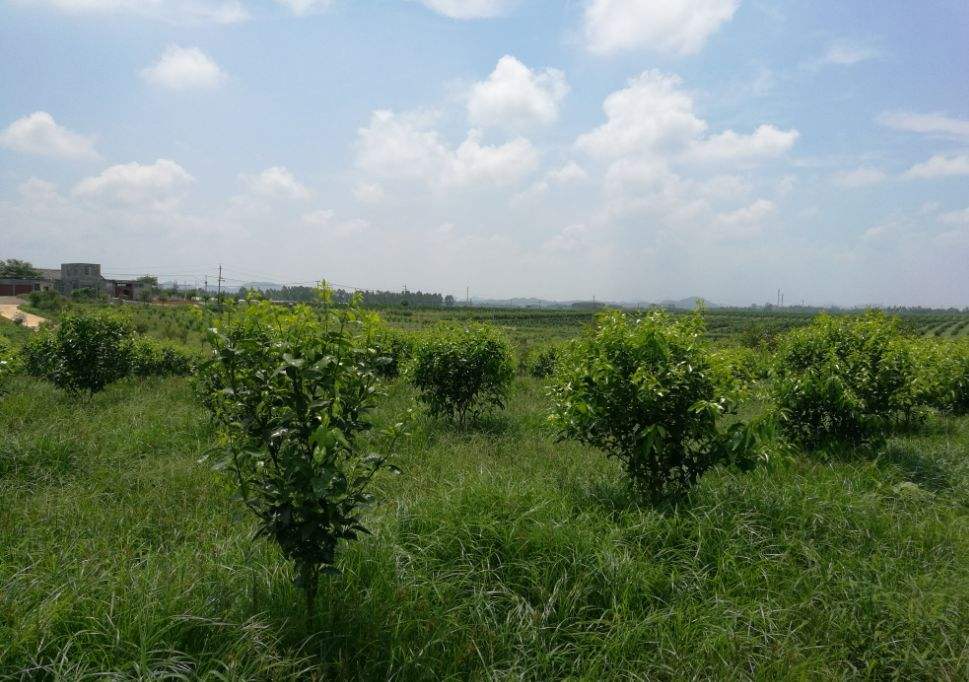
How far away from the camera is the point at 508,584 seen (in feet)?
10.7

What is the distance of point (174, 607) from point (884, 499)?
533 cm

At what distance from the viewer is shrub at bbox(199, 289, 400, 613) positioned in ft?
8.59

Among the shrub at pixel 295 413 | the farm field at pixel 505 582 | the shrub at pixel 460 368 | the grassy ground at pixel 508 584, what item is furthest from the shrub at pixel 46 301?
the shrub at pixel 295 413

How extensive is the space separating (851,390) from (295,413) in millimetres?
5859

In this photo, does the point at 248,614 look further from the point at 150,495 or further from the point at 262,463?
the point at 150,495

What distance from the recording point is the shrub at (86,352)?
9133 millimetres

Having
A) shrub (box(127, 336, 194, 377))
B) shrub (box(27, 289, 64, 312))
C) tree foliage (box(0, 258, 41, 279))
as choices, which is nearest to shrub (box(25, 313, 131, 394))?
shrub (box(127, 336, 194, 377))

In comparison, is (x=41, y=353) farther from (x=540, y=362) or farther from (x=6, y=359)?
(x=540, y=362)

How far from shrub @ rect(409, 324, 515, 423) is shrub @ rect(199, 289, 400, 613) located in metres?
5.35

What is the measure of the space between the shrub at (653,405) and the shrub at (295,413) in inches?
88.0

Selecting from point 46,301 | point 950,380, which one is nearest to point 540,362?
point 950,380

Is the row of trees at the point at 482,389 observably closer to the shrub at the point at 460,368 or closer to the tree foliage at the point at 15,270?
the shrub at the point at 460,368

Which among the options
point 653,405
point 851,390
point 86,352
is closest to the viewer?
point 653,405

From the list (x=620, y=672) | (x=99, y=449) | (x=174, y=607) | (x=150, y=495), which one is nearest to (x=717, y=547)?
(x=620, y=672)
